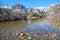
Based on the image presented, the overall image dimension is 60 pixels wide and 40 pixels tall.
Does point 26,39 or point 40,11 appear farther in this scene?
point 40,11

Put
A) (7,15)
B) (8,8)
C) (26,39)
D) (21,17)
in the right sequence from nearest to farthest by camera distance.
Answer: (26,39) → (7,15) → (8,8) → (21,17)

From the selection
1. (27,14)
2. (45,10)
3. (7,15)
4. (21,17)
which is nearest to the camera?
(7,15)

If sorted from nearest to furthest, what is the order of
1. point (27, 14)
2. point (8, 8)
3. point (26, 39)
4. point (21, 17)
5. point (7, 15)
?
point (26, 39)
point (7, 15)
point (8, 8)
point (21, 17)
point (27, 14)

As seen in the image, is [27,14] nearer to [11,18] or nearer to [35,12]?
[35,12]

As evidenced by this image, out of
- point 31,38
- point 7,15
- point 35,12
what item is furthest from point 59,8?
point 31,38

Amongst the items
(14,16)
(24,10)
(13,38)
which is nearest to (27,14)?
(24,10)

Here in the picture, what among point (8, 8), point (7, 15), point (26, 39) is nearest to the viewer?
point (26, 39)

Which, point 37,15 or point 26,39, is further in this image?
point 37,15

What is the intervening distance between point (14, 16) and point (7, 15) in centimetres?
187

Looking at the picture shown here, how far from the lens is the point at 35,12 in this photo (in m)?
24.4

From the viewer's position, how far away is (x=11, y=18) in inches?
736

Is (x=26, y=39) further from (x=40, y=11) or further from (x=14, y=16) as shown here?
(x=40, y=11)

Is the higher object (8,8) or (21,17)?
(8,8)

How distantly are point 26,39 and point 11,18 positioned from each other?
12.9 meters
